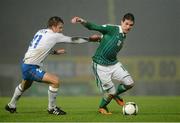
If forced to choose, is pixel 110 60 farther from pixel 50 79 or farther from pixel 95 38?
pixel 50 79

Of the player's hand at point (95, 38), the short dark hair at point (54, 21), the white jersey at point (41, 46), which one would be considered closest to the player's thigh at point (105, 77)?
the player's hand at point (95, 38)

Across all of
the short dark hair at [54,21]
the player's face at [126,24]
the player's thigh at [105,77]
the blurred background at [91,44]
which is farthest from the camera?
the blurred background at [91,44]

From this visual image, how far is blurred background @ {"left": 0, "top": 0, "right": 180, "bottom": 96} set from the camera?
1888 cm

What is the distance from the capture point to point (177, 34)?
20.6m

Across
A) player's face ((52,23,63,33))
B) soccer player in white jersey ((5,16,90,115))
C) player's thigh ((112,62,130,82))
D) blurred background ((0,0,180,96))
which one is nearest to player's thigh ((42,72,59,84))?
soccer player in white jersey ((5,16,90,115))

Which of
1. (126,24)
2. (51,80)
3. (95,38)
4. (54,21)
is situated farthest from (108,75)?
(54,21)

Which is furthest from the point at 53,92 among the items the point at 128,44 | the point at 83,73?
the point at 128,44

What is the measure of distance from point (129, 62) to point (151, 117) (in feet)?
32.1

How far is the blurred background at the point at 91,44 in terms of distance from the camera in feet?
61.9

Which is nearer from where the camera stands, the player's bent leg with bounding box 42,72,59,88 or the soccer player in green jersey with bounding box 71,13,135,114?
the player's bent leg with bounding box 42,72,59,88

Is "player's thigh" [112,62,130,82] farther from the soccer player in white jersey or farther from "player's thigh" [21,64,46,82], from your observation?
"player's thigh" [21,64,46,82]

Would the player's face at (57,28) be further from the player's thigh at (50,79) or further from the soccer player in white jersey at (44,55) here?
the player's thigh at (50,79)

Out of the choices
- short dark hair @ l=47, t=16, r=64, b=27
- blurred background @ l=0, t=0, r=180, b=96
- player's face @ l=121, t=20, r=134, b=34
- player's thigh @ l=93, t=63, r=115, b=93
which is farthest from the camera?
blurred background @ l=0, t=0, r=180, b=96

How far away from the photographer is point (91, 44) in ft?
65.4
